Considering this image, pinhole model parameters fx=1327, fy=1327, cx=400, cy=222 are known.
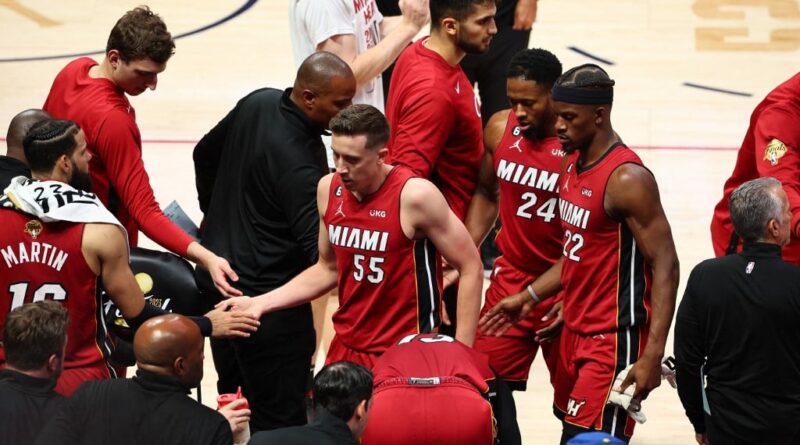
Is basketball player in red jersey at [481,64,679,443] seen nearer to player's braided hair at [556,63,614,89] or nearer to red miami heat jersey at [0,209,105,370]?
player's braided hair at [556,63,614,89]

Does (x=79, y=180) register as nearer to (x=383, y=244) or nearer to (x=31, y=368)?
(x=31, y=368)

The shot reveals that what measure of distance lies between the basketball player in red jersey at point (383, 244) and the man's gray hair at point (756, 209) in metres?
1.03

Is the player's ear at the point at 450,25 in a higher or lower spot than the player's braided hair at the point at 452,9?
lower

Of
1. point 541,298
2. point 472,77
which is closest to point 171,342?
point 541,298

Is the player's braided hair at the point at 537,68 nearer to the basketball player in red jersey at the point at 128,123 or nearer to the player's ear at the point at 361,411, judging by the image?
the basketball player in red jersey at the point at 128,123

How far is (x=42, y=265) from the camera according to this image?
193 inches

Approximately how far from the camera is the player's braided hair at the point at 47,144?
5.04m

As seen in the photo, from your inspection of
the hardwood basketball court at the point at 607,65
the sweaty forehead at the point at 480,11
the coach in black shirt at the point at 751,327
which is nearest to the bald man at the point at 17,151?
the sweaty forehead at the point at 480,11

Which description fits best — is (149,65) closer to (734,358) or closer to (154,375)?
(154,375)

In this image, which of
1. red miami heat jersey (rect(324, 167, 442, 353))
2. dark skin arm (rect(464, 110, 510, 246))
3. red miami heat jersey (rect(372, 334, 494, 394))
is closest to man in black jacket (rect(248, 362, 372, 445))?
red miami heat jersey (rect(372, 334, 494, 394))

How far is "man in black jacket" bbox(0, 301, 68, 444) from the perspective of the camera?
4.34 meters

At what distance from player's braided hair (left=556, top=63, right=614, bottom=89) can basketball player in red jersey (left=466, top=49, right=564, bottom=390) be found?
37 cm

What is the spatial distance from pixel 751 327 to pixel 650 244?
1.70 feet

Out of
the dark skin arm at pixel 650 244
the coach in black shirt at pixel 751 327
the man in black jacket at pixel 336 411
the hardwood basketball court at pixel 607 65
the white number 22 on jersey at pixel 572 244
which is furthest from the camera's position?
the hardwood basketball court at pixel 607 65
